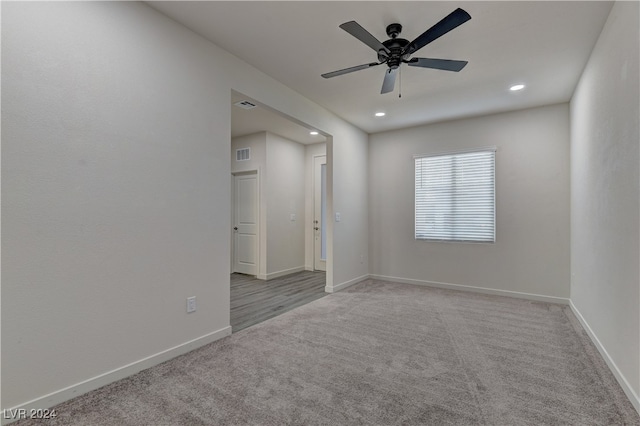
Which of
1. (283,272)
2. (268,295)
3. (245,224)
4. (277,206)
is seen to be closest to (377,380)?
(268,295)

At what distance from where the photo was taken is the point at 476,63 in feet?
10.4

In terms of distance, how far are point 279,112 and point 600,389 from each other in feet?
12.2

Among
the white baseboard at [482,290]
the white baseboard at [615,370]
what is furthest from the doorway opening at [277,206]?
the white baseboard at [615,370]

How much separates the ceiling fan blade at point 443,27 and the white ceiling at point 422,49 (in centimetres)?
28

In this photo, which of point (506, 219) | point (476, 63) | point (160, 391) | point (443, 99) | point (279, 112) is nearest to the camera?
point (160, 391)

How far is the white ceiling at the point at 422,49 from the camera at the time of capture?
2.36 m

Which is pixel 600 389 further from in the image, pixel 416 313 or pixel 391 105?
pixel 391 105

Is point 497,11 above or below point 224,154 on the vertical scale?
above

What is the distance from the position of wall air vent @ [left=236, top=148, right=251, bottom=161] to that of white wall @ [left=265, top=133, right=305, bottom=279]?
519 millimetres

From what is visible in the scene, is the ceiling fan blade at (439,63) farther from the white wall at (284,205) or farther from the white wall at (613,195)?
the white wall at (284,205)

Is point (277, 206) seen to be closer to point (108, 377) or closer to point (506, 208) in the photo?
point (506, 208)

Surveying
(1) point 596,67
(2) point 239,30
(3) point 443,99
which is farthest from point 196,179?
(1) point 596,67

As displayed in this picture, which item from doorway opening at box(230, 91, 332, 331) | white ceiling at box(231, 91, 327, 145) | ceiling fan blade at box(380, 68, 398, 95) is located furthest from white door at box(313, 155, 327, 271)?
ceiling fan blade at box(380, 68, 398, 95)

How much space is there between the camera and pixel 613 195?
2381mm
